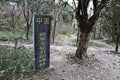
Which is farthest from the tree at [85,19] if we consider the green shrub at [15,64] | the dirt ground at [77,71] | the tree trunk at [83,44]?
the green shrub at [15,64]

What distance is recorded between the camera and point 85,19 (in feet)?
19.6

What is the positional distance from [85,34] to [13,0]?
24.2 feet

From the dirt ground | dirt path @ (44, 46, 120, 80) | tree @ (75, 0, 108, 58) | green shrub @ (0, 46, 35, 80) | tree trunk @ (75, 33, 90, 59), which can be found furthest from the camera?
tree trunk @ (75, 33, 90, 59)

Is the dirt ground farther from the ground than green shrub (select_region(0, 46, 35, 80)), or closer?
closer

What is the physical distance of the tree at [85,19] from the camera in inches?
232

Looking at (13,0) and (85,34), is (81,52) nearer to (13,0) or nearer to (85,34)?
(85,34)

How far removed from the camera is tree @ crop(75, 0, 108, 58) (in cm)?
590

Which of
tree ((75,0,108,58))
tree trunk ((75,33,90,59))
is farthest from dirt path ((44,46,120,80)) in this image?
tree ((75,0,108,58))

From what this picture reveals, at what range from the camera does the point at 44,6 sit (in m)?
12.5

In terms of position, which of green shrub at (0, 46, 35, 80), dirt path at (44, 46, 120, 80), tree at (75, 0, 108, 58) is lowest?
dirt path at (44, 46, 120, 80)

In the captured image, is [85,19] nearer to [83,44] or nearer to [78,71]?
[83,44]

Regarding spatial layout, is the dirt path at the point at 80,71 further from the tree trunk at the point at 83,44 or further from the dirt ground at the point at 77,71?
the tree trunk at the point at 83,44

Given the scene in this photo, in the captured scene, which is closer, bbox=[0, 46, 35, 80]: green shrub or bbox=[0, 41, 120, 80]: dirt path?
bbox=[0, 46, 35, 80]: green shrub

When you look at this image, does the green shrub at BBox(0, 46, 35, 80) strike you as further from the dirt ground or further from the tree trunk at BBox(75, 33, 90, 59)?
the tree trunk at BBox(75, 33, 90, 59)
